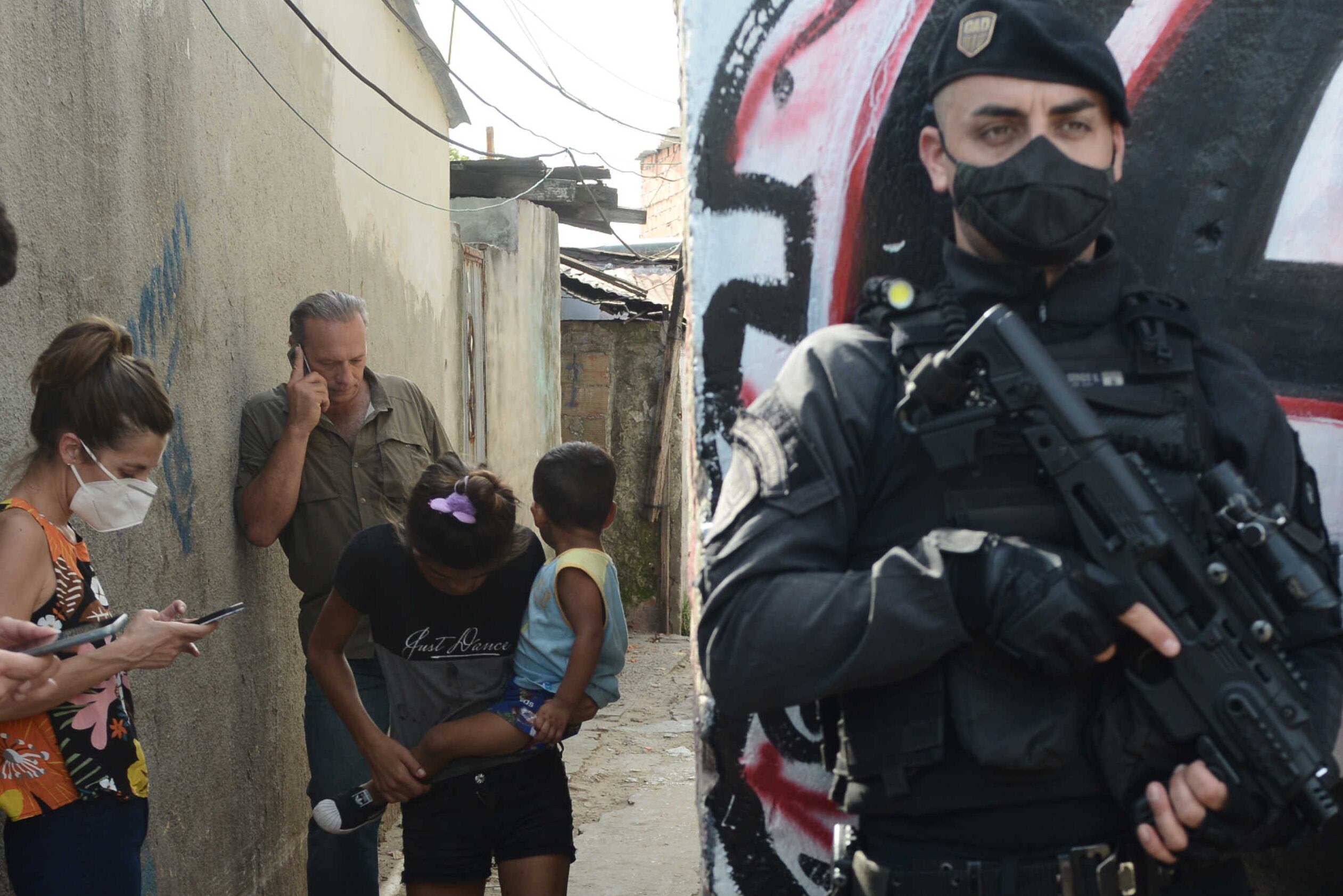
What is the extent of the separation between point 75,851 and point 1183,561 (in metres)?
1.86

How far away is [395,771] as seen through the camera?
9.24 feet

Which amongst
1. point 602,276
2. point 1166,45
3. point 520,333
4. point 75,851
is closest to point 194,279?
point 75,851

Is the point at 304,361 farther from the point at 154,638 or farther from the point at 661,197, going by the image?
the point at 661,197

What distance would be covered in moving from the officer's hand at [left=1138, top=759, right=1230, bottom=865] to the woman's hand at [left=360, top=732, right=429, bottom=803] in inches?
68.8

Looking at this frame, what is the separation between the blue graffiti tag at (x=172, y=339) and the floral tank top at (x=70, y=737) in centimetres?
85

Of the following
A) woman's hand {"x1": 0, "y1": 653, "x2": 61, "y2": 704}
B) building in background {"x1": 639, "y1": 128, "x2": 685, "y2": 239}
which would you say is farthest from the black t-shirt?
building in background {"x1": 639, "y1": 128, "x2": 685, "y2": 239}

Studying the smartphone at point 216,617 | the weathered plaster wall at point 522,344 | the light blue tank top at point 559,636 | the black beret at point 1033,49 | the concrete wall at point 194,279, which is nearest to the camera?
the black beret at point 1033,49

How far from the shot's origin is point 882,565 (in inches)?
Answer: 59.4

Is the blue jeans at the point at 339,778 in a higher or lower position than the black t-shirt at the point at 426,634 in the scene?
lower

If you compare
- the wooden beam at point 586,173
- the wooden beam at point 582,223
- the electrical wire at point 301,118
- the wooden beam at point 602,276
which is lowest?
the electrical wire at point 301,118

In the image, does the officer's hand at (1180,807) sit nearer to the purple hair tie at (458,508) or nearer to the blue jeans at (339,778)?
the purple hair tie at (458,508)

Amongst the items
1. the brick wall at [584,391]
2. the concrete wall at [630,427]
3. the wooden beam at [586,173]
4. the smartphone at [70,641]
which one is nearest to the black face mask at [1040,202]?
the smartphone at [70,641]

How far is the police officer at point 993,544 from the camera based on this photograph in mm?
1474

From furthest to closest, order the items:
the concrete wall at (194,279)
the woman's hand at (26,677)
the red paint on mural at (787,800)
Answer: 1. the concrete wall at (194,279)
2. the red paint on mural at (787,800)
3. the woman's hand at (26,677)
